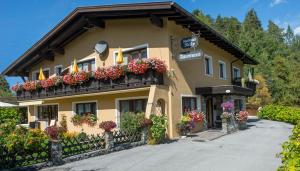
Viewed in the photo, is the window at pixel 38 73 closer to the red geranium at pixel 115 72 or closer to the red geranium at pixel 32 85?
the red geranium at pixel 32 85

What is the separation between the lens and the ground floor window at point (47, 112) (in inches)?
1019

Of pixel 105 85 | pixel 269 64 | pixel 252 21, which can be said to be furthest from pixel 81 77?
pixel 252 21

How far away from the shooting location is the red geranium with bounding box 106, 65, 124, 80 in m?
18.6

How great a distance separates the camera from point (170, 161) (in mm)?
12078

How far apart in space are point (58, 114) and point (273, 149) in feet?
51.8

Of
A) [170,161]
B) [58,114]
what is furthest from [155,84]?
[58,114]

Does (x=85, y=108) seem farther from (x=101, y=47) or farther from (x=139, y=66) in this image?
(x=139, y=66)

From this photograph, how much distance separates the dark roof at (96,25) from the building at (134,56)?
51mm

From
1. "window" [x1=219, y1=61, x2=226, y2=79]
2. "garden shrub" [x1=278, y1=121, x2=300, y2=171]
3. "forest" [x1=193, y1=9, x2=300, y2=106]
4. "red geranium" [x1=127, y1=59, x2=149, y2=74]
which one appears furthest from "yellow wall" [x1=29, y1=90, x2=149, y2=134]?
"forest" [x1=193, y1=9, x2=300, y2=106]

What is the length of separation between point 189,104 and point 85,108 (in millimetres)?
7130

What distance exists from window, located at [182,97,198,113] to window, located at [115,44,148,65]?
11.5 feet

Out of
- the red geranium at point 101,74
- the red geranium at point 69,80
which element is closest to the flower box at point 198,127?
the red geranium at point 101,74

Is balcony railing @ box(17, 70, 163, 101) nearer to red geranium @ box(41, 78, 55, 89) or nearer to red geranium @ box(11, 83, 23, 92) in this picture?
red geranium @ box(41, 78, 55, 89)

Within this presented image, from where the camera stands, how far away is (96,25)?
21.3 meters
